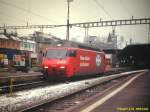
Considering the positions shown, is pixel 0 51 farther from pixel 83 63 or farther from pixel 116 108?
pixel 116 108

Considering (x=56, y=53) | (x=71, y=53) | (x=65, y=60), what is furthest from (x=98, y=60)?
(x=65, y=60)

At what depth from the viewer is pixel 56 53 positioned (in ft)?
72.9

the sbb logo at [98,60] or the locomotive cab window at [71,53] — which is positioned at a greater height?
the locomotive cab window at [71,53]

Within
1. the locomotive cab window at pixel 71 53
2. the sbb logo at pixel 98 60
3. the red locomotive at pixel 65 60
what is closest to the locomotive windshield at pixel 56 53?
the red locomotive at pixel 65 60

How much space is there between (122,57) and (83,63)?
47.9m

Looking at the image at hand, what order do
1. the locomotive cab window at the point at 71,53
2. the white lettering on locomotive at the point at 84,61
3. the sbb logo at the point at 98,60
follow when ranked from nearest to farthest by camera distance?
the locomotive cab window at the point at 71,53 < the white lettering on locomotive at the point at 84,61 < the sbb logo at the point at 98,60

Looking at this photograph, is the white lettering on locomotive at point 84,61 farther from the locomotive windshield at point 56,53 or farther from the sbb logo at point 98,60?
the sbb logo at point 98,60

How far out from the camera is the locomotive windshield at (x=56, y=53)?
21.9 meters

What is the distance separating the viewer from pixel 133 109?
31.6ft

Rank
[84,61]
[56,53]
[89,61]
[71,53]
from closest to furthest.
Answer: [71,53]
[56,53]
[84,61]
[89,61]

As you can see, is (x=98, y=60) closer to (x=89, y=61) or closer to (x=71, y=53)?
(x=89, y=61)

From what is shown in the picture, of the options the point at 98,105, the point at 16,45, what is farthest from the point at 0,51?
the point at 98,105

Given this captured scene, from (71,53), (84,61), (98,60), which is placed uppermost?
(71,53)

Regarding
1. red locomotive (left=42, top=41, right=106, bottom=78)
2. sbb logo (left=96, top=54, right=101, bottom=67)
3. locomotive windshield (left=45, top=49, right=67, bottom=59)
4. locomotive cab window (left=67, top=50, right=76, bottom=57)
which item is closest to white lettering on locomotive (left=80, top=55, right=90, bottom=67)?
red locomotive (left=42, top=41, right=106, bottom=78)
